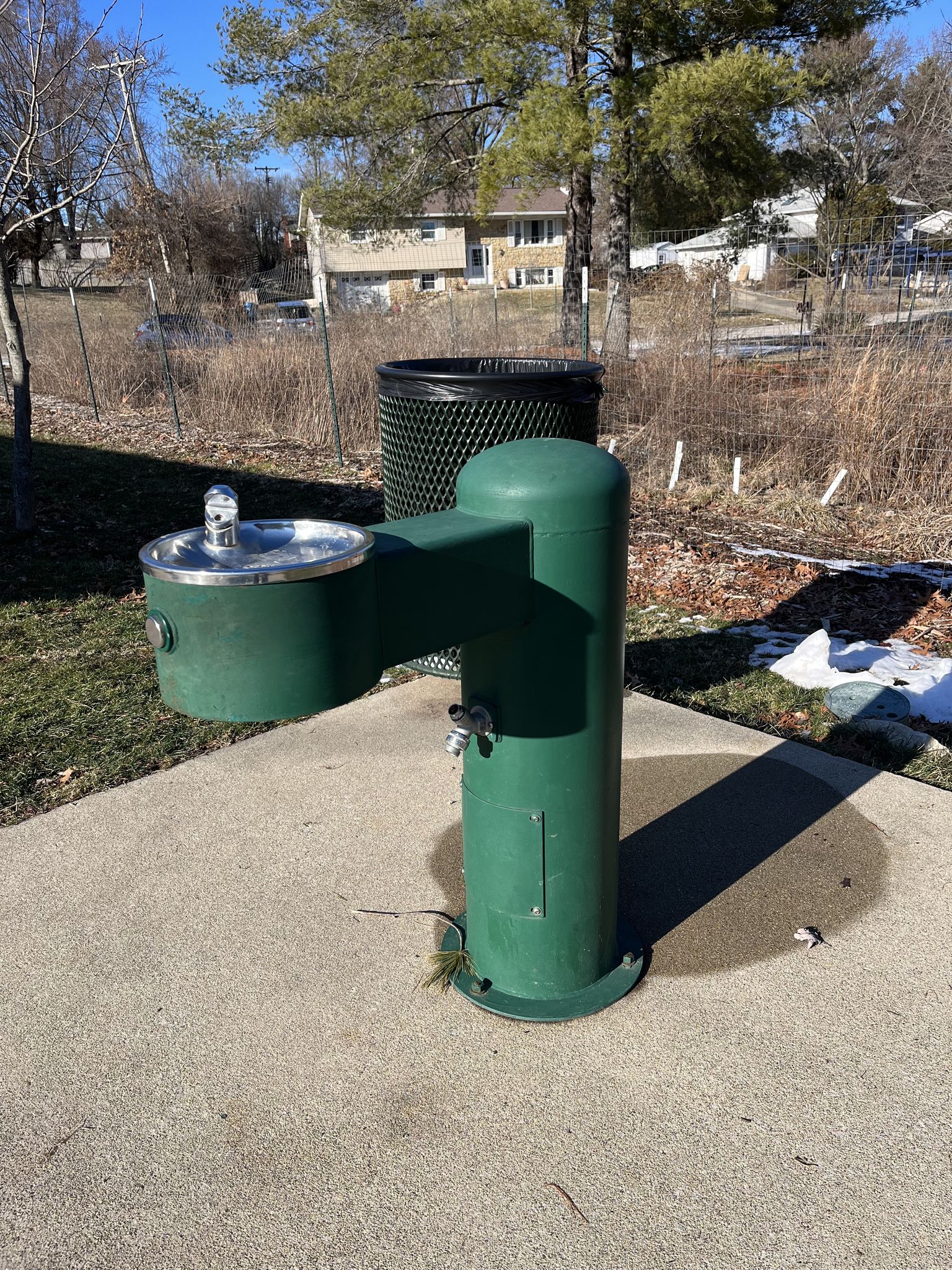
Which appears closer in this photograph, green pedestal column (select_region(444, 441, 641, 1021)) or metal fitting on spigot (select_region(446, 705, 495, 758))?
green pedestal column (select_region(444, 441, 641, 1021))

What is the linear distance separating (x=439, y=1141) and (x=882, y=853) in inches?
68.5

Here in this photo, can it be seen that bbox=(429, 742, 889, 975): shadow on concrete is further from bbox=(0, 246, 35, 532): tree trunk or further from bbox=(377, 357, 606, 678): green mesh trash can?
bbox=(0, 246, 35, 532): tree trunk

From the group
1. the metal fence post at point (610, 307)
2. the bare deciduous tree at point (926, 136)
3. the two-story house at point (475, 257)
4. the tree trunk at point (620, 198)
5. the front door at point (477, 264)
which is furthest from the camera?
the front door at point (477, 264)

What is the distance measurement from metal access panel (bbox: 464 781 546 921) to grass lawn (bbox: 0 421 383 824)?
188 cm

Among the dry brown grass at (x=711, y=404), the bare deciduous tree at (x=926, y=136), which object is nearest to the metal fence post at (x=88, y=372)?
the dry brown grass at (x=711, y=404)

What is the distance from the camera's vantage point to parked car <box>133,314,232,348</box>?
46.7ft

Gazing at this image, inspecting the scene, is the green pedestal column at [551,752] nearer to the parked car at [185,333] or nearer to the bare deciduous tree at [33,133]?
the bare deciduous tree at [33,133]

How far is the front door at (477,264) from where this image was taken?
150 ft

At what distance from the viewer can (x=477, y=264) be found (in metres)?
46.4

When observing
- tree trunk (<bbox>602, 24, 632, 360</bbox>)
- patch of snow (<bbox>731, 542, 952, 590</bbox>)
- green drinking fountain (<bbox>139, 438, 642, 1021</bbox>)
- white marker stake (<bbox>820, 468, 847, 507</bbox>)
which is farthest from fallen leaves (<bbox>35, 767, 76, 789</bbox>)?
tree trunk (<bbox>602, 24, 632, 360</bbox>)

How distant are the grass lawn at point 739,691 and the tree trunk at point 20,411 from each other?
16.2 ft

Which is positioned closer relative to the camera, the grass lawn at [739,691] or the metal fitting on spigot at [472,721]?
the metal fitting on spigot at [472,721]

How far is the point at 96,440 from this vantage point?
1232 cm

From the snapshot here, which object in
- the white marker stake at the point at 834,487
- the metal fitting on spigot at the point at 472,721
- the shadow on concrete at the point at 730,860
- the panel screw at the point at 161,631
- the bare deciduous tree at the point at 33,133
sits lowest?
the shadow on concrete at the point at 730,860
